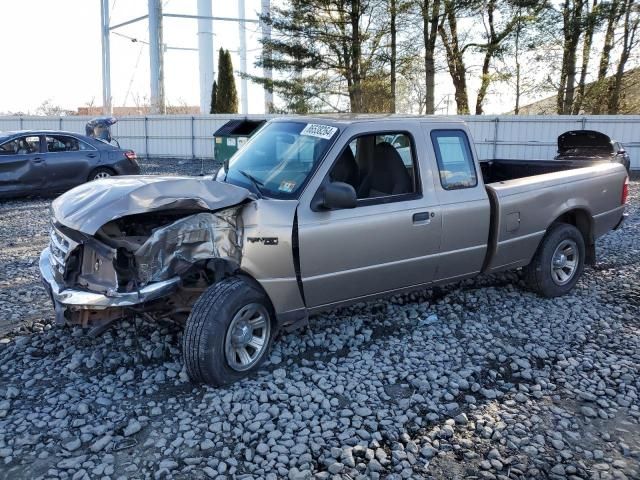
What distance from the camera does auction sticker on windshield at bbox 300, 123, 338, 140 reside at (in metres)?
4.53

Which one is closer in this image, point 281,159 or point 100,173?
point 281,159

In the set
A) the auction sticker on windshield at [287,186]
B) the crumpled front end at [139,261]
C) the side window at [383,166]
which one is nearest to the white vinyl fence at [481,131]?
the side window at [383,166]

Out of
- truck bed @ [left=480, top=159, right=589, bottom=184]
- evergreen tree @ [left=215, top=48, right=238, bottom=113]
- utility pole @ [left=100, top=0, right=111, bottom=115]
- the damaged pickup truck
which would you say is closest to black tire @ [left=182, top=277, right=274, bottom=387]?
the damaged pickup truck

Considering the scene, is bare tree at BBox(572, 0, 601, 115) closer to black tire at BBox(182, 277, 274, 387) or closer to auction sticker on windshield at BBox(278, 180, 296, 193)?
auction sticker on windshield at BBox(278, 180, 296, 193)

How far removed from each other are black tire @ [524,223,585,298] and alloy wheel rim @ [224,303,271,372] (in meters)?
3.10

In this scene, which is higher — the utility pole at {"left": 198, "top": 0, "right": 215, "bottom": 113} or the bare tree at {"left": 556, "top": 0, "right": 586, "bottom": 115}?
the utility pole at {"left": 198, "top": 0, "right": 215, "bottom": 113}

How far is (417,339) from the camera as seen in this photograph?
4836 mm

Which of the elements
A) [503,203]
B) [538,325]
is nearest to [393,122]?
[503,203]

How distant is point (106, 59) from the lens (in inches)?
1526

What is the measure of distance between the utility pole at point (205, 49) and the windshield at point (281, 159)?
1265 inches

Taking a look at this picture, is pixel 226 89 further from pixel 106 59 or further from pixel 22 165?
Result: pixel 22 165

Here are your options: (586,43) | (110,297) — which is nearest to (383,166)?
(110,297)

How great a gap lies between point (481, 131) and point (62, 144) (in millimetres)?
14441

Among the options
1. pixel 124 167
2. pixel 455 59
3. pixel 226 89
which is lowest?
pixel 124 167
